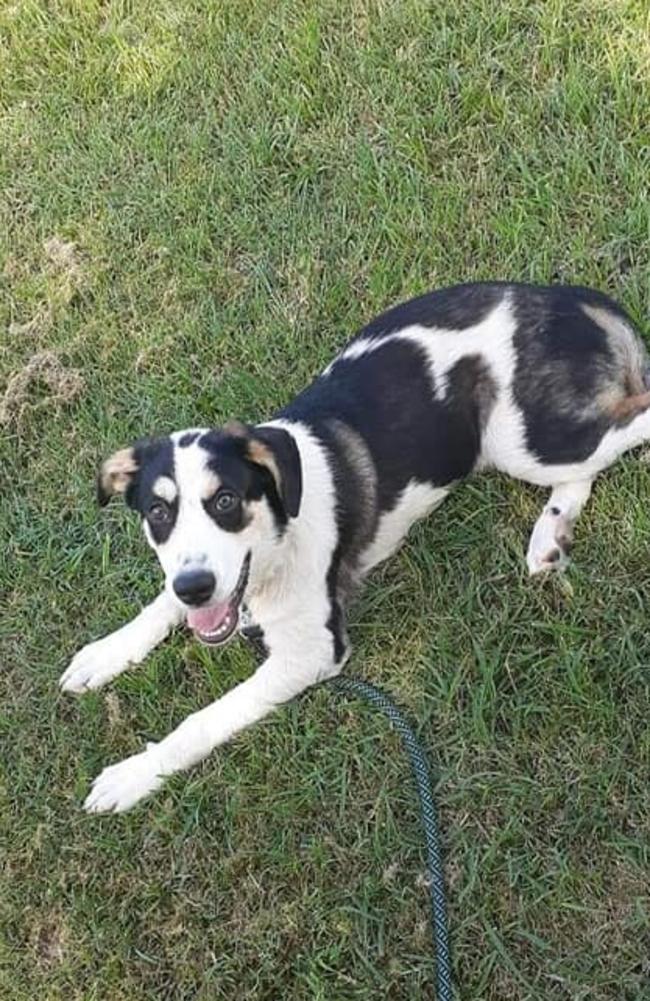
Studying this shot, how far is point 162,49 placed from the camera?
6012 millimetres

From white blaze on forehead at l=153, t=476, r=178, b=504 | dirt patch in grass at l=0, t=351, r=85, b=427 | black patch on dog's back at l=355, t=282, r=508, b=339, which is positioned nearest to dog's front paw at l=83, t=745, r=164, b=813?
white blaze on forehead at l=153, t=476, r=178, b=504

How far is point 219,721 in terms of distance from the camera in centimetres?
385

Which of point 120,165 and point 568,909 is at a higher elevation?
point 120,165

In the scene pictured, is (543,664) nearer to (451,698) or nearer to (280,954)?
(451,698)

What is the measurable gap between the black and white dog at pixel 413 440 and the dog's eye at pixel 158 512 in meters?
0.21

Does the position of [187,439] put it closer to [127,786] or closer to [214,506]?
[214,506]

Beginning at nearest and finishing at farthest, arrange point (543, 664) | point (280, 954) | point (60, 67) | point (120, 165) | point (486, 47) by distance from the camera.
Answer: point (280, 954), point (543, 664), point (486, 47), point (120, 165), point (60, 67)

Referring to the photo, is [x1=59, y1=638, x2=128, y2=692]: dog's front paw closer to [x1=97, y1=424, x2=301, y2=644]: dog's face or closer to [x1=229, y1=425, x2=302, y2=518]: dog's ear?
[x1=97, y1=424, x2=301, y2=644]: dog's face

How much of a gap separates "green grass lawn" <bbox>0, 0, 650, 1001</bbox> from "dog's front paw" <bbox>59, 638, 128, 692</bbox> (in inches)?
4.0

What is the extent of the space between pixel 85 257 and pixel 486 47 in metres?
2.12

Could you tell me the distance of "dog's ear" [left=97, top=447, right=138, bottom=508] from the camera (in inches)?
144

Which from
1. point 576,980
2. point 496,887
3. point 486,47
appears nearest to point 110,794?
point 496,887

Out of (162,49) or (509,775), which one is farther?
(162,49)

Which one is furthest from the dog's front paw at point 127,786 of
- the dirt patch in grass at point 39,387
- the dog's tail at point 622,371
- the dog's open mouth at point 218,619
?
the dog's tail at point 622,371
